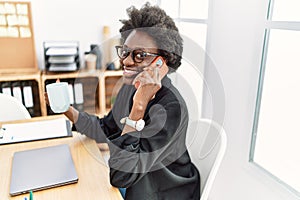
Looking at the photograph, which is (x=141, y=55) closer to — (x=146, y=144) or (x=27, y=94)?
(x=146, y=144)

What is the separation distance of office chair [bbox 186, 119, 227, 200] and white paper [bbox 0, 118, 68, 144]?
1.93 ft

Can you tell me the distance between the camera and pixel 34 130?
1316 mm

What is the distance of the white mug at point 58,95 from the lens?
39.9 inches

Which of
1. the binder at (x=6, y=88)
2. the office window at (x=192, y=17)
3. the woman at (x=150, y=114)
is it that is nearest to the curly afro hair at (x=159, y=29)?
the woman at (x=150, y=114)

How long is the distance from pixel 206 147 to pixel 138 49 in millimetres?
553

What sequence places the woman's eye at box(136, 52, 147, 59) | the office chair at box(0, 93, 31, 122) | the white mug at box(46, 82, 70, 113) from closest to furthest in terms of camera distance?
the woman's eye at box(136, 52, 147, 59)
the white mug at box(46, 82, 70, 113)
the office chair at box(0, 93, 31, 122)

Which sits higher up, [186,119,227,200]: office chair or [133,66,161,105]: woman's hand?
[133,66,161,105]: woman's hand

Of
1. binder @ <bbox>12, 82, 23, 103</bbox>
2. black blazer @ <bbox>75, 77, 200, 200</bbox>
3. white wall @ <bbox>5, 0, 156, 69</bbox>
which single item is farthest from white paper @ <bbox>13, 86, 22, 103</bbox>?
black blazer @ <bbox>75, 77, 200, 200</bbox>

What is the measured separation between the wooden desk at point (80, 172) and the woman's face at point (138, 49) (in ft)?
1.25

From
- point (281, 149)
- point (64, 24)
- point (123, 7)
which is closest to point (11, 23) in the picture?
point (64, 24)

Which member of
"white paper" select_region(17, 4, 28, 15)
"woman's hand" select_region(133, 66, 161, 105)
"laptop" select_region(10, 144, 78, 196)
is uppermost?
"white paper" select_region(17, 4, 28, 15)

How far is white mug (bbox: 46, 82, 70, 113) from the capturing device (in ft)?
3.32

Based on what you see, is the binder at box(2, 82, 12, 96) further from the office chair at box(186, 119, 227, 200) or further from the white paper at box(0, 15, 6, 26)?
the office chair at box(186, 119, 227, 200)

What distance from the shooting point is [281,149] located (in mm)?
1278
